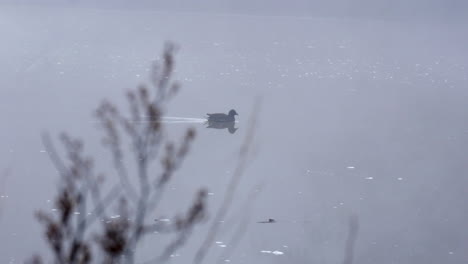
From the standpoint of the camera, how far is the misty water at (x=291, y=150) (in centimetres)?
1407

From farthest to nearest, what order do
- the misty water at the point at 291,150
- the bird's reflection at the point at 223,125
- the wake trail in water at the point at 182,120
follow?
the wake trail in water at the point at 182,120 → the bird's reflection at the point at 223,125 → the misty water at the point at 291,150

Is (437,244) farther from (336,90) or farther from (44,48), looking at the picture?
(44,48)

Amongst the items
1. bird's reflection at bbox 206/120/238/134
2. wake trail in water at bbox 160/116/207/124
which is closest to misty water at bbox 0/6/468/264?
wake trail in water at bbox 160/116/207/124

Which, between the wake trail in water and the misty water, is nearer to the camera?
the misty water

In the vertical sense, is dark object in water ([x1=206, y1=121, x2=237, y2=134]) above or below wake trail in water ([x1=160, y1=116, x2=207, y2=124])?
below

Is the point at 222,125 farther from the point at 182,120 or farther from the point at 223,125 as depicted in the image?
the point at 182,120

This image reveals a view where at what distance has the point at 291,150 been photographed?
75.6 feet

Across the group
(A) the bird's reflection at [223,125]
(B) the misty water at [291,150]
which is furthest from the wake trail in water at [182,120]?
(A) the bird's reflection at [223,125]

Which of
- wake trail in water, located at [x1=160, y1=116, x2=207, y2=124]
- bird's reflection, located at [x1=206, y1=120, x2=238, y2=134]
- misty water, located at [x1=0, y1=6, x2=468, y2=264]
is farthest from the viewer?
wake trail in water, located at [x1=160, y1=116, x2=207, y2=124]

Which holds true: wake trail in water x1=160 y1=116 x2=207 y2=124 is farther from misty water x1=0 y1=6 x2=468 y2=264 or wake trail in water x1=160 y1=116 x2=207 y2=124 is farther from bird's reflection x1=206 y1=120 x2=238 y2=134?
bird's reflection x1=206 y1=120 x2=238 y2=134

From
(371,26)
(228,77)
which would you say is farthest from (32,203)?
(371,26)

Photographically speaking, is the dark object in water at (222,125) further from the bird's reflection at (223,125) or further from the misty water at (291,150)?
the misty water at (291,150)

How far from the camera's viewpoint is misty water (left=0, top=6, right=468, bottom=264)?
14070 mm

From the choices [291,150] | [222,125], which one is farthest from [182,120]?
[291,150]
